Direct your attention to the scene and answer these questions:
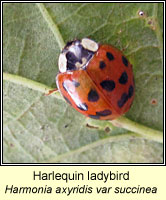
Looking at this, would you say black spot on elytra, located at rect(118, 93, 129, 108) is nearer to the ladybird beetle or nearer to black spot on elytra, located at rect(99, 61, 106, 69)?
the ladybird beetle

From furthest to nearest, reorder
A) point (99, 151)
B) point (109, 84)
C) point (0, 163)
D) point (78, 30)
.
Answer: point (0, 163)
point (99, 151)
point (78, 30)
point (109, 84)

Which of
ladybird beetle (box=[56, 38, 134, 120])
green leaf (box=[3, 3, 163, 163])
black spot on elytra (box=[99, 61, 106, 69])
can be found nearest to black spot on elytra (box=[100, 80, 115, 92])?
ladybird beetle (box=[56, 38, 134, 120])

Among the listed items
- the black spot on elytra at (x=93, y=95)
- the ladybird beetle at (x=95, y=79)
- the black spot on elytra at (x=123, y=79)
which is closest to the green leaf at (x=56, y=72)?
the ladybird beetle at (x=95, y=79)

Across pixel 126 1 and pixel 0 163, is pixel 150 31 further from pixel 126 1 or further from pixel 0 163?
pixel 0 163

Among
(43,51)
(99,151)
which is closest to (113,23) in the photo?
(43,51)

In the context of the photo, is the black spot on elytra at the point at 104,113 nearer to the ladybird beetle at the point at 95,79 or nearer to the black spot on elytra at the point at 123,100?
the ladybird beetle at the point at 95,79

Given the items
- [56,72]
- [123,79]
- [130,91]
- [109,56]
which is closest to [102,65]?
[109,56]

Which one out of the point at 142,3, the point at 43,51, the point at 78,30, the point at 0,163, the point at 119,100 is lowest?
the point at 0,163
